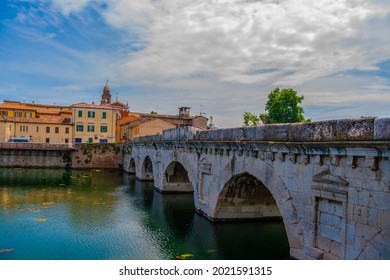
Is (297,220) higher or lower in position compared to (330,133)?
lower

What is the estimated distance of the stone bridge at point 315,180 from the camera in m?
9.29

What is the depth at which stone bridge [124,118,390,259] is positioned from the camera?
9289mm

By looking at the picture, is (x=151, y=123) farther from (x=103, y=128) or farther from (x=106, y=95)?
(x=106, y=95)

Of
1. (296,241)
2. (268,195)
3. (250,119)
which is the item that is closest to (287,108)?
(250,119)

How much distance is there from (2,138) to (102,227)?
143 feet

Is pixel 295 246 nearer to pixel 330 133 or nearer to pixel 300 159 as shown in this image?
pixel 300 159

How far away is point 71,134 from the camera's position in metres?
59.4

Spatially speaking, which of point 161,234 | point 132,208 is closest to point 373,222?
point 161,234

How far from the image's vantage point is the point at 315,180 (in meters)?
11.4

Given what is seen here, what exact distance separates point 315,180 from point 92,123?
173 ft

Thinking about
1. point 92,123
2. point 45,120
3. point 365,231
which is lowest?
point 365,231

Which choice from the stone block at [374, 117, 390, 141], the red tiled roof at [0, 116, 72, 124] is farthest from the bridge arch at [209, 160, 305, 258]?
the red tiled roof at [0, 116, 72, 124]

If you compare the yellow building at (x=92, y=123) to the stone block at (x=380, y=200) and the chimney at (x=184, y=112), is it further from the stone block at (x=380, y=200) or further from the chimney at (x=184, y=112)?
the stone block at (x=380, y=200)

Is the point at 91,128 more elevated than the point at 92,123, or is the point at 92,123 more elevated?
the point at 92,123
